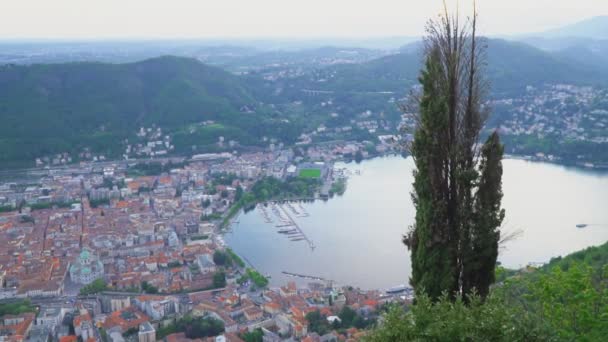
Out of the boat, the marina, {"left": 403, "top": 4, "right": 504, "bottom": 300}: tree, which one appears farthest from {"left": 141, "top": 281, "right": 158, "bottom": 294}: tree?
{"left": 403, "top": 4, "right": 504, "bottom": 300}: tree

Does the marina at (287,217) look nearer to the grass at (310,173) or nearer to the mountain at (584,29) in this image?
the grass at (310,173)

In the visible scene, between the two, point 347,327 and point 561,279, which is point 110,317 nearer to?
point 347,327

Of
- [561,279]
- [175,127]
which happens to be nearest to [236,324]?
[561,279]

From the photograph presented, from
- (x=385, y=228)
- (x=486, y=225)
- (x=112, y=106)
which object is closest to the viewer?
(x=486, y=225)

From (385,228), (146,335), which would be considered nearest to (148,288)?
(146,335)

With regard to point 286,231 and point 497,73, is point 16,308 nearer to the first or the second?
point 286,231
